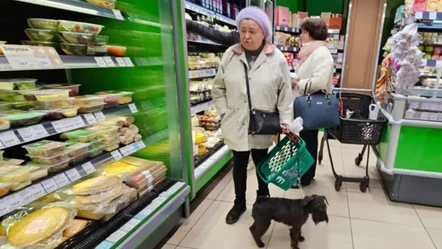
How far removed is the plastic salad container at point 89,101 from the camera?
1.57 m

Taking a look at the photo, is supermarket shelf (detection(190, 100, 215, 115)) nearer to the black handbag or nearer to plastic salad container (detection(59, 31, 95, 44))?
the black handbag

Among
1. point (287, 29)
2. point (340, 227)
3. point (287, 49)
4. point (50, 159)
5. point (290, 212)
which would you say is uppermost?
point (287, 29)

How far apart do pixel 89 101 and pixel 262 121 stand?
1.14 meters

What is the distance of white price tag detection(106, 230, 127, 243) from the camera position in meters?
1.51

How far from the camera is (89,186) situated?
1688mm

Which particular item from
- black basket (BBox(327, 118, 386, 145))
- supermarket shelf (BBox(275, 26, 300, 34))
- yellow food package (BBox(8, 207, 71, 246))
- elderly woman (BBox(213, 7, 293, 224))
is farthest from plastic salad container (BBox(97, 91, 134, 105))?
supermarket shelf (BBox(275, 26, 300, 34))

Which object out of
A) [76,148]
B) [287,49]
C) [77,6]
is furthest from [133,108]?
[287,49]

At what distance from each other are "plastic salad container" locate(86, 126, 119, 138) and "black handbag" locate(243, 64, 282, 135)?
95cm

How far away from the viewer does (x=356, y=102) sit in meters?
3.07

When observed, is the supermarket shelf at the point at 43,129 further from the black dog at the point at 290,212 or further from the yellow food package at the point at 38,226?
the black dog at the point at 290,212

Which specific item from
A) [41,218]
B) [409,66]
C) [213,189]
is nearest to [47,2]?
[41,218]

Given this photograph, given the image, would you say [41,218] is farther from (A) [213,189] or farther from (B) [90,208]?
(A) [213,189]

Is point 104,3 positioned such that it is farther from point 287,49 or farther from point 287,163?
point 287,49

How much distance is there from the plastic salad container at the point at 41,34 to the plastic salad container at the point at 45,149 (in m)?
0.56
